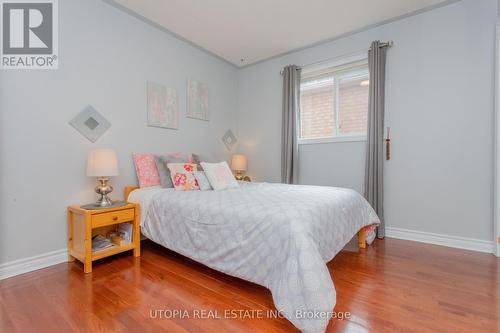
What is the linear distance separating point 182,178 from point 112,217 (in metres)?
0.75

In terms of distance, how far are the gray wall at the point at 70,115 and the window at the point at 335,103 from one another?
1.94 meters

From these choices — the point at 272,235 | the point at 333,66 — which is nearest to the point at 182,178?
the point at 272,235

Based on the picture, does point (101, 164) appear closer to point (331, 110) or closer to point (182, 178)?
point (182, 178)

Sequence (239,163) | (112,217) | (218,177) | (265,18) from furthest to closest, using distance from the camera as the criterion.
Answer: (239,163)
(265,18)
(218,177)
(112,217)

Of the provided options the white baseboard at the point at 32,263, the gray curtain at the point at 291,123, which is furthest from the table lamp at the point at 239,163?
the white baseboard at the point at 32,263

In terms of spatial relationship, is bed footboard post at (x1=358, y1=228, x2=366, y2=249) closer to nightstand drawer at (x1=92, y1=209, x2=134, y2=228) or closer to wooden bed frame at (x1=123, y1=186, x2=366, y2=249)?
wooden bed frame at (x1=123, y1=186, x2=366, y2=249)

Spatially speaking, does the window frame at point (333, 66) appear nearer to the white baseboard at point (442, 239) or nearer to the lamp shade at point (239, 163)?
the lamp shade at point (239, 163)

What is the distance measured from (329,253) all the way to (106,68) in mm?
2768

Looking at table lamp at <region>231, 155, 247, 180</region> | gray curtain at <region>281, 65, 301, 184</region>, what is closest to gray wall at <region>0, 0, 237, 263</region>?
table lamp at <region>231, 155, 247, 180</region>

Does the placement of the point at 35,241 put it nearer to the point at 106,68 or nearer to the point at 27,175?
the point at 27,175

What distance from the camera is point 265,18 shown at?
2.79 metres

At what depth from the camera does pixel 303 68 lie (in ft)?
11.6

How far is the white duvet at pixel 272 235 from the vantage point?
47.5 inches

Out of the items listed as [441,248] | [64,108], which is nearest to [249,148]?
[64,108]
